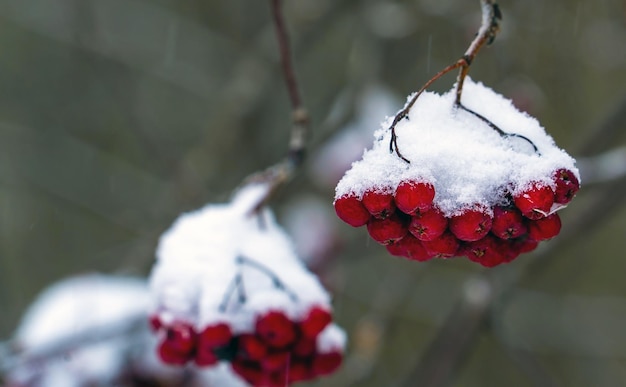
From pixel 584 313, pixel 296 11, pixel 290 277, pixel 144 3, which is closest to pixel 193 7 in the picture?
pixel 144 3

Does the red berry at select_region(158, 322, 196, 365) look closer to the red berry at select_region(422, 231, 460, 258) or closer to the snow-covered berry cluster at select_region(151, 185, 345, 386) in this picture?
the snow-covered berry cluster at select_region(151, 185, 345, 386)

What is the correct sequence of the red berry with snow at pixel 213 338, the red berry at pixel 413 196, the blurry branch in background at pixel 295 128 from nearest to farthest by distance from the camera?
the red berry at pixel 413 196 → the red berry with snow at pixel 213 338 → the blurry branch in background at pixel 295 128

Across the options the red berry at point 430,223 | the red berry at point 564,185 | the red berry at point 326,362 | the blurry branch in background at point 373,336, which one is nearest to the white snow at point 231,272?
the red berry at point 326,362

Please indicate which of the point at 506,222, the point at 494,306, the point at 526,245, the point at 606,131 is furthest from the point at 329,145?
the point at 506,222

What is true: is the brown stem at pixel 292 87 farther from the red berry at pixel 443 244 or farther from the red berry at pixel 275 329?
the red berry at pixel 443 244

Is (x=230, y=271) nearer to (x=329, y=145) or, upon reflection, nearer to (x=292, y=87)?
(x=292, y=87)

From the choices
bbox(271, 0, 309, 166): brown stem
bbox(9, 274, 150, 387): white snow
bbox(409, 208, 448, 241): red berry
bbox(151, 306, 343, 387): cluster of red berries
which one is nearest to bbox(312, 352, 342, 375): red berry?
bbox(151, 306, 343, 387): cluster of red berries
